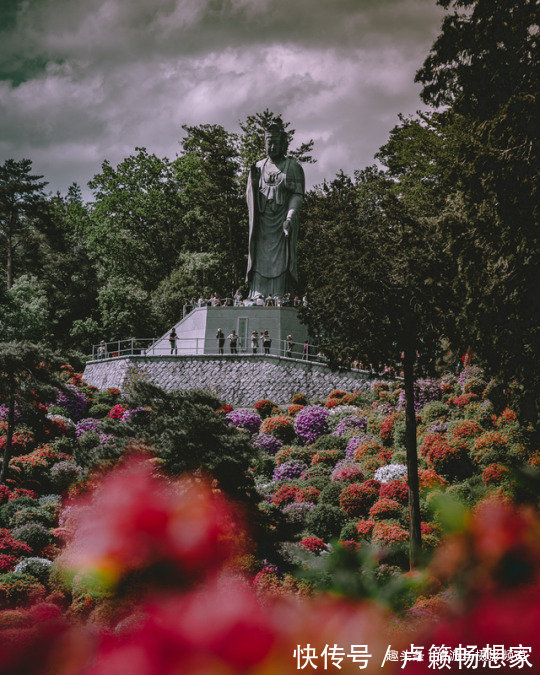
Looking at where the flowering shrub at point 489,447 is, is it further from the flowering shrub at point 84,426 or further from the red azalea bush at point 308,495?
the flowering shrub at point 84,426

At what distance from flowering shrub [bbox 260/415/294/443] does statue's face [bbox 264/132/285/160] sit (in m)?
14.8

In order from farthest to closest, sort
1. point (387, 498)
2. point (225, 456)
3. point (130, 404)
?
point (387, 498), point (130, 404), point (225, 456)

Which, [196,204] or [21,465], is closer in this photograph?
[21,465]

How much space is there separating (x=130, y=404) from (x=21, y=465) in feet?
31.1

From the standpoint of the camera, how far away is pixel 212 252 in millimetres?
42031

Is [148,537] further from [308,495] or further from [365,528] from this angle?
[308,495]

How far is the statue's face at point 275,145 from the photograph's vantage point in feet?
101

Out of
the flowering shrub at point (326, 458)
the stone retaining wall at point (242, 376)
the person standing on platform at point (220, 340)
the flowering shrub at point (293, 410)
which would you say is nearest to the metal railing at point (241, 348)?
the person standing on platform at point (220, 340)

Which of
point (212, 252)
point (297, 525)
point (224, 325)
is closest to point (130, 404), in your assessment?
point (297, 525)

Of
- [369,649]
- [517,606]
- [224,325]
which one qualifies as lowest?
[369,649]

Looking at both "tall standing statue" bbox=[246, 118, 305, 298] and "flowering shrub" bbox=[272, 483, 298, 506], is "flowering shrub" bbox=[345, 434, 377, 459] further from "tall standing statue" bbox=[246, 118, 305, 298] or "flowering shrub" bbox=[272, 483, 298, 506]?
"tall standing statue" bbox=[246, 118, 305, 298]

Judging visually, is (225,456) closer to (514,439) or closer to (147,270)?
(514,439)

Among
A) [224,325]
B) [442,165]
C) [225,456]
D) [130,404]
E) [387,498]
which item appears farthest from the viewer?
[224,325]

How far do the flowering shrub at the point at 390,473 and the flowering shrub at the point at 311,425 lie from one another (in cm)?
487
